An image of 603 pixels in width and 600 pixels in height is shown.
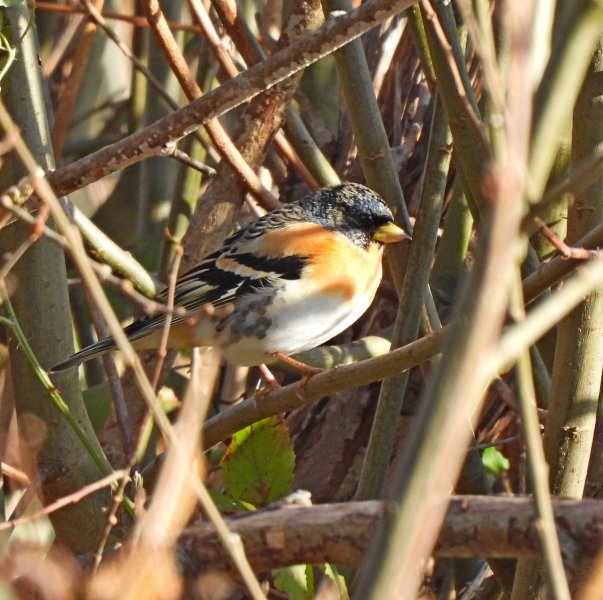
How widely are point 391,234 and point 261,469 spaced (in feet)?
3.49

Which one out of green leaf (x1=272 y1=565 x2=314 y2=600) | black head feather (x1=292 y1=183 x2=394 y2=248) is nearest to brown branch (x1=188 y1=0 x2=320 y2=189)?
black head feather (x1=292 y1=183 x2=394 y2=248)

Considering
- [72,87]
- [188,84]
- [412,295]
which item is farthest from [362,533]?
[72,87]

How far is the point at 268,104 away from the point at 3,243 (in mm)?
1081

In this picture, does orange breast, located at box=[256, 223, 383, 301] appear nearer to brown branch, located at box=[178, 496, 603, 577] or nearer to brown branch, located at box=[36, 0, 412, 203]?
brown branch, located at box=[36, 0, 412, 203]

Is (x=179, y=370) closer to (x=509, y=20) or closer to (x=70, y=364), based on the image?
(x=70, y=364)

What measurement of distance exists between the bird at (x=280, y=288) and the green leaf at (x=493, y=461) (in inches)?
25.0

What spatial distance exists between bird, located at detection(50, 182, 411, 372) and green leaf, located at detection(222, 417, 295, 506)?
61cm

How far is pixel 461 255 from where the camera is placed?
370 cm

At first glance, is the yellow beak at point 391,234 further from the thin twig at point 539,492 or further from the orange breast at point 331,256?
the thin twig at point 539,492

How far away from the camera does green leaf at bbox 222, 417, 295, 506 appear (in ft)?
8.84

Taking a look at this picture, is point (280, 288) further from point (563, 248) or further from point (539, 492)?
point (539, 492)

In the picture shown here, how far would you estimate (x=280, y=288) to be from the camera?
3414 mm

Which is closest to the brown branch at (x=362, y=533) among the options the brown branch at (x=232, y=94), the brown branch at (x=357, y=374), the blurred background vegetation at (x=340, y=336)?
the blurred background vegetation at (x=340, y=336)

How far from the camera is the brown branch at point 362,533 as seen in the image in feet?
5.35
